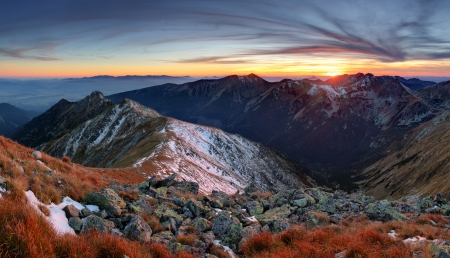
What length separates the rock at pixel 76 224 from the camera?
8759 mm

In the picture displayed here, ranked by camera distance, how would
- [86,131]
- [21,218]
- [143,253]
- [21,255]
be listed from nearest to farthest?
[21,255], [21,218], [143,253], [86,131]

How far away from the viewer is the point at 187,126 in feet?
399

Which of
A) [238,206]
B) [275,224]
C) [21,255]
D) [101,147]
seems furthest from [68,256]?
[101,147]

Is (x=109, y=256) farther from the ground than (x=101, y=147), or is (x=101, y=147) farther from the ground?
(x=109, y=256)

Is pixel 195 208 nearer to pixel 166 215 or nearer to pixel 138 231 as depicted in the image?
pixel 166 215

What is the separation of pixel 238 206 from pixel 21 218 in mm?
14514

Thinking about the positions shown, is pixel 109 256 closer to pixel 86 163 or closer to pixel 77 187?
pixel 77 187

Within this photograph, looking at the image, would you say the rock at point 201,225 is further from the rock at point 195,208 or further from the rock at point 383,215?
the rock at point 383,215

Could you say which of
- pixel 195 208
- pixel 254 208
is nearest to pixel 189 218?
pixel 195 208

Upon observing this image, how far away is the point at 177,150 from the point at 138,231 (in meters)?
73.9

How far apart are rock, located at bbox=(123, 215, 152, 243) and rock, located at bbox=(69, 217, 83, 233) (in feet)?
5.15

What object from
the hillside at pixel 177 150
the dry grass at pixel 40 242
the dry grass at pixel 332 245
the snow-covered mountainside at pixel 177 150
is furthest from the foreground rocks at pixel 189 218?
the snow-covered mountainside at pixel 177 150

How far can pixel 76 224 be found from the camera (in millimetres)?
8867

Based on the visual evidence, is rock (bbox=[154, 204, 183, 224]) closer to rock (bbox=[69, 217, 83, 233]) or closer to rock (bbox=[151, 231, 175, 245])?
rock (bbox=[151, 231, 175, 245])
